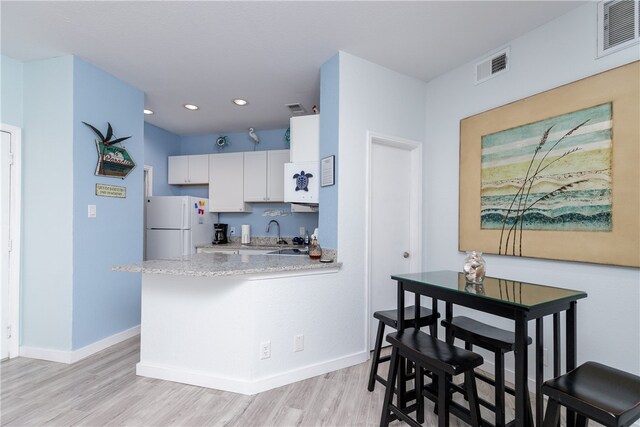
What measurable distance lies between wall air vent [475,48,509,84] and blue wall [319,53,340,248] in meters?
1.26

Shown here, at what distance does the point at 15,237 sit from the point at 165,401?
6.99ft

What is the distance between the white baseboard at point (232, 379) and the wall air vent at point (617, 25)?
9.59 feet

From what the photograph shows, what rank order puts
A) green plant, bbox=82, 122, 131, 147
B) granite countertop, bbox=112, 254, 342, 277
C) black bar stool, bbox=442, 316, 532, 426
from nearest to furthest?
black bar stool, bbox=442, 316, 532, 426
granite countertop, bbox=112, 254, 342, 277
green plant, bbox=82, 122, 131, 147

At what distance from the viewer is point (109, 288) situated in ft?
10.3

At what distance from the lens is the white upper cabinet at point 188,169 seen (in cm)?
493

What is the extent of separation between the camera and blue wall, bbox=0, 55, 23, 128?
278 cm

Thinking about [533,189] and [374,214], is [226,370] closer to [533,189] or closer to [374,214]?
[374,214]

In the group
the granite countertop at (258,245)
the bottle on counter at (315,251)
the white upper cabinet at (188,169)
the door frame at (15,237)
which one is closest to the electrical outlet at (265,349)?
the bottle on counter at (315,251)

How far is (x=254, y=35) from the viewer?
95.6 inches

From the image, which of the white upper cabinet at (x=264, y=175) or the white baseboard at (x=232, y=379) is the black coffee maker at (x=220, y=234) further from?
the white baseboard at (x=232, y=379)

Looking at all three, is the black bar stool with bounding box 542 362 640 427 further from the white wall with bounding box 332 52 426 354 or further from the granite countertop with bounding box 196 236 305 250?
the granite countertop with bounding box 196 236 305 250

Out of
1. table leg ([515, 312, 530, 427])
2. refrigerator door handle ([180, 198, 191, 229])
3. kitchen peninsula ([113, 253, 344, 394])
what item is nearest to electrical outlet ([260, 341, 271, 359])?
kitchen peninsula ([113, 253, 344, 394])

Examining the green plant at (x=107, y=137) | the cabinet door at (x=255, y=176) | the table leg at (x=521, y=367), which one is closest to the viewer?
the table leg at (x=521, y=367)

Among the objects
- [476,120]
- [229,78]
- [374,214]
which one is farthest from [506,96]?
[229,78]
